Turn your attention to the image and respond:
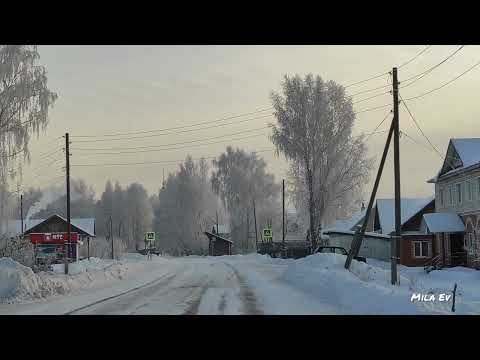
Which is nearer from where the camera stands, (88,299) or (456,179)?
(88,299)

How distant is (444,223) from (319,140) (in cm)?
1375

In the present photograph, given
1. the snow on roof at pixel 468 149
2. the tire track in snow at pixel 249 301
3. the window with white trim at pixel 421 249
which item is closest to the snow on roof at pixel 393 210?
the window with white trim at pixel 421 249

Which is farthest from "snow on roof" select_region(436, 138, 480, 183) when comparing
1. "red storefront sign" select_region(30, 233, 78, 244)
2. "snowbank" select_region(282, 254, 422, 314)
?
"red storefront sign" select_region(30, 233, 78, 244)

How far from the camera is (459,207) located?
149 ft

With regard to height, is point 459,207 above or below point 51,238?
above

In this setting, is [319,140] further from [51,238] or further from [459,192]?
[51,238]

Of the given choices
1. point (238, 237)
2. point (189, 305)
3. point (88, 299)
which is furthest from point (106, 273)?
point (238, 237)

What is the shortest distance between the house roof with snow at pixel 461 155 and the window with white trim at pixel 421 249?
674cm

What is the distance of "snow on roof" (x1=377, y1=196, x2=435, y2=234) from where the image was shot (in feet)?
178

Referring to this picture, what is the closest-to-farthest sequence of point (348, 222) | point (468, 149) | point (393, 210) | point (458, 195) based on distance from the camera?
1. point (468, 149)
2. point (458, 195)
3. point (393, 210)
4. point (348, 222)

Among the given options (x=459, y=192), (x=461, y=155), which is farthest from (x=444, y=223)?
(x=461, y=155)
